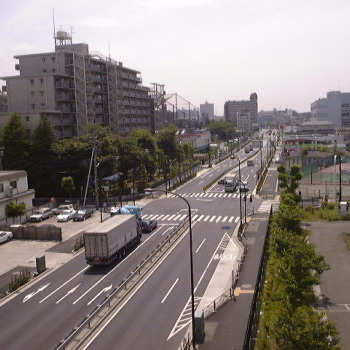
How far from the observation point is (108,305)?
23.3 meters

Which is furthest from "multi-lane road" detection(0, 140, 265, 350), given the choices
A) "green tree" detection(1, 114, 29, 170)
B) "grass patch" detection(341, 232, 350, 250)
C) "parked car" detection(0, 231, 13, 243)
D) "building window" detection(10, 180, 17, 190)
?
"green tree" detection(1, 114, 29, 170)

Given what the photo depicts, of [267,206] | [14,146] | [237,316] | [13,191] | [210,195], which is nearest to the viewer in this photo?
[237,316]

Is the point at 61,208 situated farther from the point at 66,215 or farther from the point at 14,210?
the point at 14,210

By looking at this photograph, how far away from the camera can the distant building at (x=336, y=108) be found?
169 m

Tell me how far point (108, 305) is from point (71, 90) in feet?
198

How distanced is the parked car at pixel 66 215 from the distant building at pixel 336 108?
14481cm

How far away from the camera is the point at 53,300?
25188 millimetres

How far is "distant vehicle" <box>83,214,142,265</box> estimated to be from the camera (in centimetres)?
2970

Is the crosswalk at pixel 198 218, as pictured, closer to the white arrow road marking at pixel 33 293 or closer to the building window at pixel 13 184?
the building window at pixel 13 184

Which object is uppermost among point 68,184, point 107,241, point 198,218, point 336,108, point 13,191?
point 336,108

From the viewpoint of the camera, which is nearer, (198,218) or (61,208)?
(198,218)

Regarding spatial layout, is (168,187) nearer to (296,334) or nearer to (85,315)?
(85,315)

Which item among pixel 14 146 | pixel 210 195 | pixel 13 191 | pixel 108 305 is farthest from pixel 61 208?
pixel 108 305

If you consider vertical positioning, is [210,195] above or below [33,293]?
above
